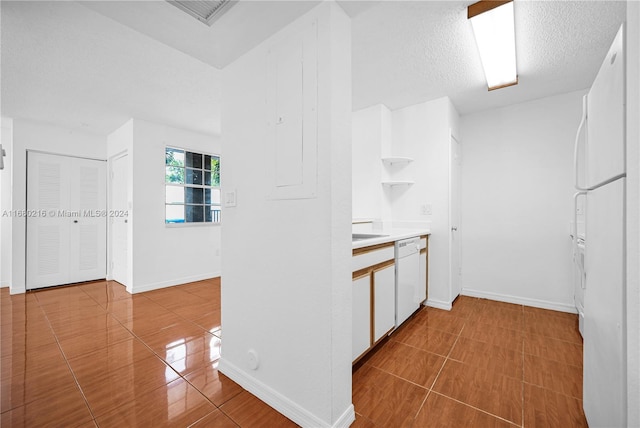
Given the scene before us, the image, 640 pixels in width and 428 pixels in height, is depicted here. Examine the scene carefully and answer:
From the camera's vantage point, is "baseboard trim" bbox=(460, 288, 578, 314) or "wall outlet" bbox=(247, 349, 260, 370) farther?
"baseboard trim" bbox=(460, 288, 578, 314)

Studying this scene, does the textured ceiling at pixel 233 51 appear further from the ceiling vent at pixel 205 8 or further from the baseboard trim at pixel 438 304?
the baseboard trim at pixel 438 304

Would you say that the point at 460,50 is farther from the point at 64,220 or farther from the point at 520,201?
the point at 64,220

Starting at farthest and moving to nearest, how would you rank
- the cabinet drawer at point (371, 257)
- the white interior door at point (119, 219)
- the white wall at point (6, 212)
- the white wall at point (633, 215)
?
the white interior door at point (119, 219) → the white wall at point (6, 212) → the cabinet drawer at point (371, 257) → the white wall at point (633, 215)

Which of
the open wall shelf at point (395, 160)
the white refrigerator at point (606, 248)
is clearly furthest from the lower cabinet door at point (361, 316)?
the open wall shelf at point (395, 160)

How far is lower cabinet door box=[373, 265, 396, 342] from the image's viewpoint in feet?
6.64

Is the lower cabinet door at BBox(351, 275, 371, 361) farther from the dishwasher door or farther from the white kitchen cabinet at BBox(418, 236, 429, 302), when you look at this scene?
the white kitchen cabinet at BBox(418, 236, 429, 302)

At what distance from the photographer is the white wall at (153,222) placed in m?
3.79

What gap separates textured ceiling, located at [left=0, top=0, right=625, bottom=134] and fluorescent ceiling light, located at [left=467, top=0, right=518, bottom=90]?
60mm

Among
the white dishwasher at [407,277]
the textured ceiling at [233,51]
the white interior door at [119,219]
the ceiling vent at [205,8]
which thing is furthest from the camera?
the white interior door at [119,219]

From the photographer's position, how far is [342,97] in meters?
1.41

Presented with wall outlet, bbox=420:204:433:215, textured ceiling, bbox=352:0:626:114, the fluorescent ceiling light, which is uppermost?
textured ceiling, bbox=352:0:626:114

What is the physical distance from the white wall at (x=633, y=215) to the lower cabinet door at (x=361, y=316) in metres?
1.18

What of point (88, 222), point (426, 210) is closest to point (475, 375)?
point (426, 210)

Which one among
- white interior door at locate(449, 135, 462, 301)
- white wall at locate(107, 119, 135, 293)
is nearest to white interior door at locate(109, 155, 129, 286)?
white wall at locate(107, 119, 135, 293)
